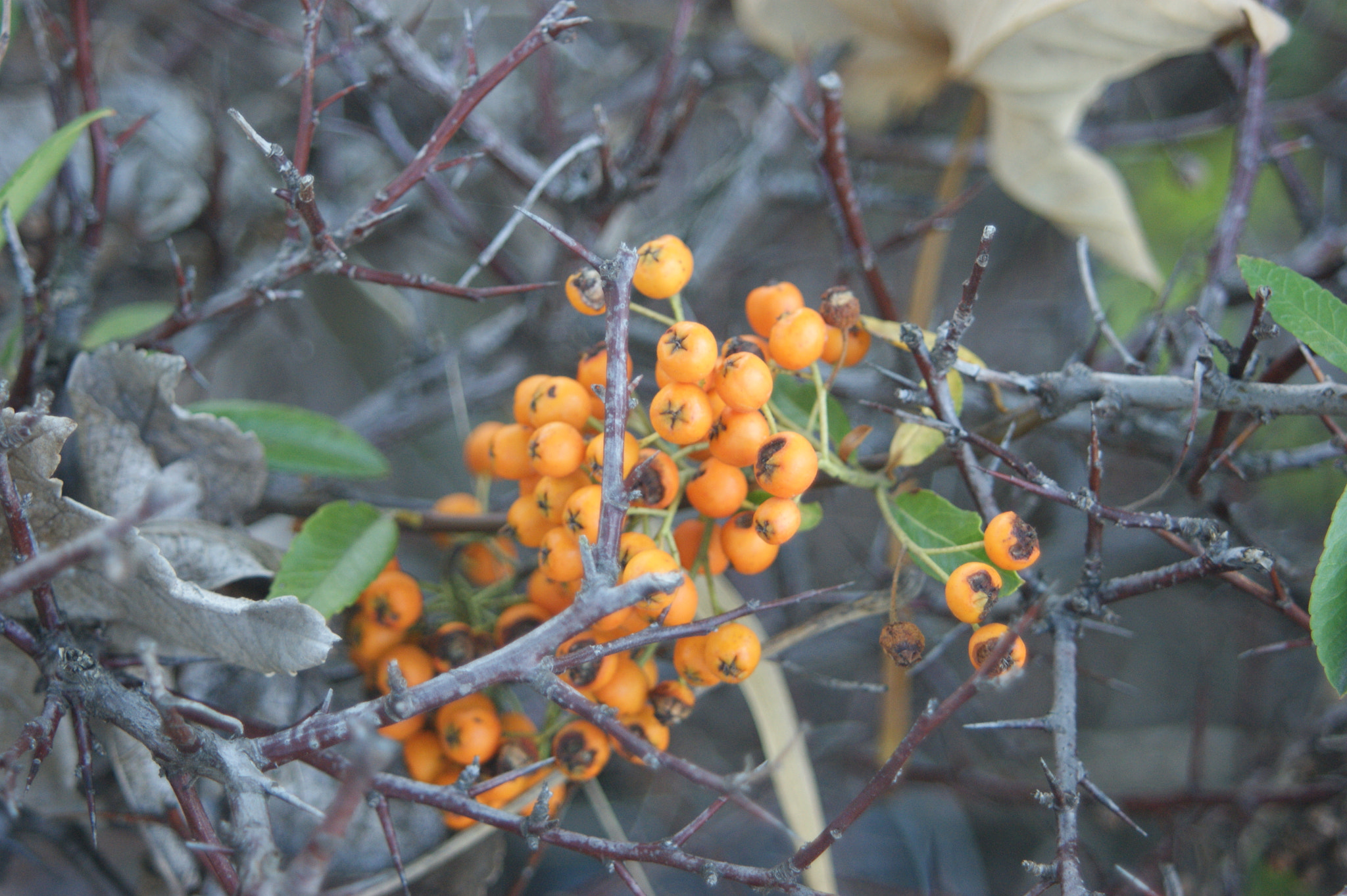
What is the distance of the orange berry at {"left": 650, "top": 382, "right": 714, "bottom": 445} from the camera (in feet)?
3.42

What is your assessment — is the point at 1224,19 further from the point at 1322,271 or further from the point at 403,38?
the point at 403,38

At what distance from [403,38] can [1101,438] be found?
1.59 m

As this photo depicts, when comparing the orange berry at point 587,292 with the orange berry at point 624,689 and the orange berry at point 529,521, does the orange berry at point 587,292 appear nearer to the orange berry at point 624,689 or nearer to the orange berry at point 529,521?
the orange berry at point 529,521

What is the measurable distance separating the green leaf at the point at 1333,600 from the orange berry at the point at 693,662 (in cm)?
76

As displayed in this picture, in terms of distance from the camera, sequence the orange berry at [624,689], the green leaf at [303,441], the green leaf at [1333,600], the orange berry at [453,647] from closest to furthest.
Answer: the green leaf at [1333,600], the orange berry at [624,689], the orange berry at [453,647], the green leaf at [303,441]

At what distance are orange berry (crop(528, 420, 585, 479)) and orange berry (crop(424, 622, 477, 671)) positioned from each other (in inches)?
15.5

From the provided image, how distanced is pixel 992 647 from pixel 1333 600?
0.42m

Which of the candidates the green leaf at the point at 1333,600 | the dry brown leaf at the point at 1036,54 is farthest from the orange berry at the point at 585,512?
the dry brown leaf at the point at 1036,54

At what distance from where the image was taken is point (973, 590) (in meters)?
1.04

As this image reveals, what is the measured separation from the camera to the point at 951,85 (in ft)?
8.84

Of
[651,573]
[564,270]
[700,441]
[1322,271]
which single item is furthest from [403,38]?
[1322,271]

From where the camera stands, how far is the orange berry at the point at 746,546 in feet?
3.71

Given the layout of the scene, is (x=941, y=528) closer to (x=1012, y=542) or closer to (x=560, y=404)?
(x=1012, y=542)

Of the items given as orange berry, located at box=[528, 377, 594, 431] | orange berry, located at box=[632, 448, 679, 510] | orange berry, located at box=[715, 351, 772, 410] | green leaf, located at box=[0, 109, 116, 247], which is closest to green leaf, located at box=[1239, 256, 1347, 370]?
orange berry, located at box=[715, 351, 772, 410]
